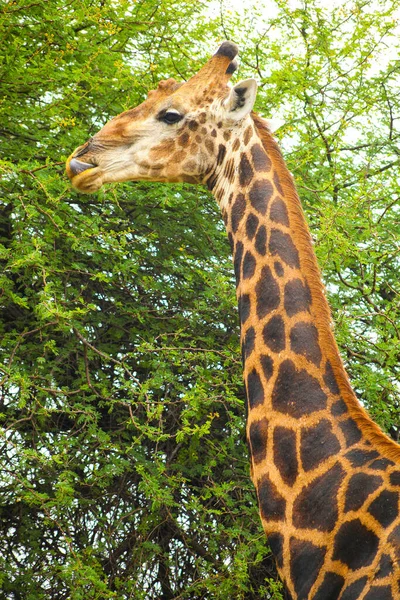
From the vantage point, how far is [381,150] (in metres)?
8.09

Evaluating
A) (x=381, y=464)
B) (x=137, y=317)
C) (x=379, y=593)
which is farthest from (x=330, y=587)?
(x=137, y=317)

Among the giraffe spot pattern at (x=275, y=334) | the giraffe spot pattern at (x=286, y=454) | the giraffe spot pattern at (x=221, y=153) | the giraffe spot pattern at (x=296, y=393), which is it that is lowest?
the giraffe spot pattern at (x=286, y=454)

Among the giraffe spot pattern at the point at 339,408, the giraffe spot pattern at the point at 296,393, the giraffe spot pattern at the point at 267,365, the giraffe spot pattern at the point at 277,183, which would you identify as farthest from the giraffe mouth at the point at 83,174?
the giraffe spot pattern at the point at 339,408

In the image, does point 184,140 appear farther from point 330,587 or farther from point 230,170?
point 330,587

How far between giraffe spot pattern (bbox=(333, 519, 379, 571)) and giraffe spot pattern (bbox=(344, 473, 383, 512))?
0.06 metres

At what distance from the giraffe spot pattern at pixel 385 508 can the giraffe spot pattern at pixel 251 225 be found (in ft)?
4.51

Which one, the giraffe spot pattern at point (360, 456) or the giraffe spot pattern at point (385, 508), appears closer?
the giraffe spot pattern at point (385, 508)

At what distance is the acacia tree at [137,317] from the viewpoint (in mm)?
5770

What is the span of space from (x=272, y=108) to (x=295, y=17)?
116 cm

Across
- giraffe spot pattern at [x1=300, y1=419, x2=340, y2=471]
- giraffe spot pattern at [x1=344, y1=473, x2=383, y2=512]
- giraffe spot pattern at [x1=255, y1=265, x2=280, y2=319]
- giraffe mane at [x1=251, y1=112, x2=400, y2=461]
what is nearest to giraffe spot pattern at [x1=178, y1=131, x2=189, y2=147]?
giraffe mane at [x1=251, y1=112, x2=400, y2=461]

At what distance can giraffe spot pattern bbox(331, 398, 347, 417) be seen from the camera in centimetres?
294

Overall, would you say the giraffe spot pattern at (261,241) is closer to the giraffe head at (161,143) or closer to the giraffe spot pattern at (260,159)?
the giraffe spot pattern at (260,159)

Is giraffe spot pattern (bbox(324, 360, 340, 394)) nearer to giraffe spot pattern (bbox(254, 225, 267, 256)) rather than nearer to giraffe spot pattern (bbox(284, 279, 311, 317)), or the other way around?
giraffe spot pattern (bbox(284, 279, 311, 317))

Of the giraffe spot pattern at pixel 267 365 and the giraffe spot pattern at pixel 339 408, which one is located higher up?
the giraffe spot pattern at pixel 267 365
